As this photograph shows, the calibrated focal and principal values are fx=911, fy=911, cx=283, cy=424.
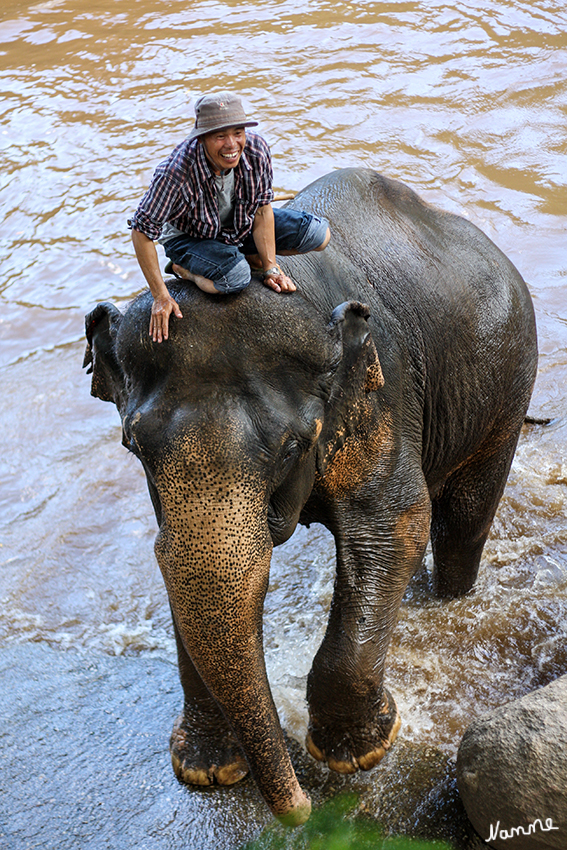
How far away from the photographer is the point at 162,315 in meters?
2.17

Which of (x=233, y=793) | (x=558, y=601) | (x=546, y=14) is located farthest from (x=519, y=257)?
(x=546, y=14)

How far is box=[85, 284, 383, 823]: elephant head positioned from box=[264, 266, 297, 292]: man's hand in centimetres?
3

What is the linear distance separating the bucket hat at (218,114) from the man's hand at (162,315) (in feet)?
1.40

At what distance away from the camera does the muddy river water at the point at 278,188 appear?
364 centimetres

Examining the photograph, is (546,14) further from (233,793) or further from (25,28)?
(233,793)

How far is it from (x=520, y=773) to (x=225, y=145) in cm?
190

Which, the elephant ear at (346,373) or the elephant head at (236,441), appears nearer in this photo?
the elephant head at (236,441)

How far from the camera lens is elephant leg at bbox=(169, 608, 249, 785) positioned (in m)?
2.98

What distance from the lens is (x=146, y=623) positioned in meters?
3.80

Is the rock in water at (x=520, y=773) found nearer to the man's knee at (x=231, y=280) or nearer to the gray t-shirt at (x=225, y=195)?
the man's knee at (x=231, y=280)

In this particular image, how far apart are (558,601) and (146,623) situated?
173 cm

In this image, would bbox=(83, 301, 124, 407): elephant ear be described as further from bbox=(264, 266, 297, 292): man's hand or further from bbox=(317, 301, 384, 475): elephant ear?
bbox=(317, 301, 384, 475): elephant ear

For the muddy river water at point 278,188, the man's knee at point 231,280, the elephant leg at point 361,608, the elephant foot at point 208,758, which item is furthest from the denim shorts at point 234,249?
the muddy river water at point 278,188

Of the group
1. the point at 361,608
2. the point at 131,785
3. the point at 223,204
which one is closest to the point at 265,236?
the point at 223,204
